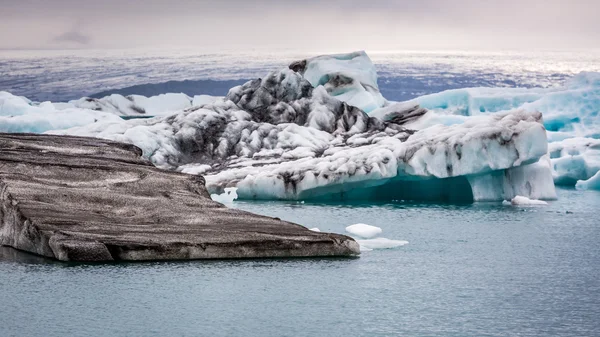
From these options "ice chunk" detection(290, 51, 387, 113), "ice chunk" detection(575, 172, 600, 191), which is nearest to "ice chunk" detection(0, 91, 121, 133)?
"ice chunk" detection(290, 51, 387, 113)

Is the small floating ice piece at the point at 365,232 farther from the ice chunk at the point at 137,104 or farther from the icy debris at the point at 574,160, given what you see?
the ice chunk at the point at 137,104

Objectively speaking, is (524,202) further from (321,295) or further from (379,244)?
(321,295)

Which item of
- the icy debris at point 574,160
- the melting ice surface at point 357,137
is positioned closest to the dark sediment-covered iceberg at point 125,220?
the melting ice surface at point 357,137

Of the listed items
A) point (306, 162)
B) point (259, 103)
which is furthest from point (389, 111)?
point (306, 162)

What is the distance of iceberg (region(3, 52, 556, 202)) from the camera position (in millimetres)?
25875

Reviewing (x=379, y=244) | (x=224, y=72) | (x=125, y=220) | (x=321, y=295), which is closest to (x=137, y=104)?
(x=224, y=72)

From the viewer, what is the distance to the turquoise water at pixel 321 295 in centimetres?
1154

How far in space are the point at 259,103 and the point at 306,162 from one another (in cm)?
832

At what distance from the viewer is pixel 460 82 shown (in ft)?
205

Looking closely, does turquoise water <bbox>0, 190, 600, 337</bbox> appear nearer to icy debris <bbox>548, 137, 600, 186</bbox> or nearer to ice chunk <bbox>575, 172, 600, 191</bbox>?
ice chunk <bbox>575, 172, 600, 191</bbox>

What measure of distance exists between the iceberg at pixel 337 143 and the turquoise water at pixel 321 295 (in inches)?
283

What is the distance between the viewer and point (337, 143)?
3247 centimetres

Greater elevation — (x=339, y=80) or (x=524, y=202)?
(x=339, y=80)

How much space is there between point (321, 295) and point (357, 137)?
19.8m
